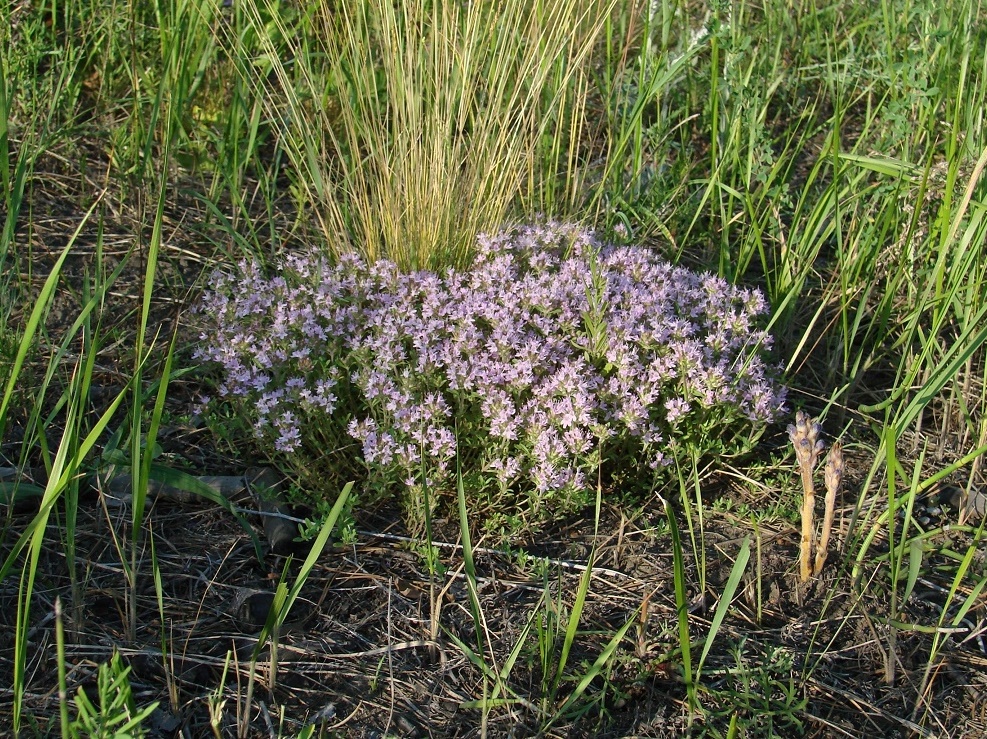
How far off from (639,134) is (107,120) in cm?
199

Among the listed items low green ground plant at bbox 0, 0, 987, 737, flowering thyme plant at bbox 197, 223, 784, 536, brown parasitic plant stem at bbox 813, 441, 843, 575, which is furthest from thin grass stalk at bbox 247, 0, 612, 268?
brown parasitic plant stem at bbox 813, 441, 843, 575

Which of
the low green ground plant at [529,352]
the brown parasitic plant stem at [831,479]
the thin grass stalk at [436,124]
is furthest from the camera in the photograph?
the thin grass stalk at [436,124]

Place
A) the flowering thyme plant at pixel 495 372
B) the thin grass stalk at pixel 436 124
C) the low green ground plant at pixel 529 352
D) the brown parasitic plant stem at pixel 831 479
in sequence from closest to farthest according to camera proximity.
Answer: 1. the low green ground plant at pixel 529 352
2. the brown parasitic plant stem at pixel 831 479
3. the flowering thyme plant at pixel 495 372
4. the thin grass stalk at pixel 436 124

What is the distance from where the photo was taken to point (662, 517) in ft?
8.47

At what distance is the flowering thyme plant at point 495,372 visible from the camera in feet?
7.89

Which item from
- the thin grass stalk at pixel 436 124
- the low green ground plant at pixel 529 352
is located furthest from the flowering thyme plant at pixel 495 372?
the thin grass stalk at pixel 436 124

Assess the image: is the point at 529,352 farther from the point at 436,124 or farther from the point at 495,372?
the point at 436,124

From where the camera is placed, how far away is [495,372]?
2.44 meters

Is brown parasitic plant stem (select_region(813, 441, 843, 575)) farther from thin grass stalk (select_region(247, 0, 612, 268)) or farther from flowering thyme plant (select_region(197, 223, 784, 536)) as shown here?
thin grass stalk (select_region(247, 0, 612, 268))

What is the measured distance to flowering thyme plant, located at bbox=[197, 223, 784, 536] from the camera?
7.89 feet

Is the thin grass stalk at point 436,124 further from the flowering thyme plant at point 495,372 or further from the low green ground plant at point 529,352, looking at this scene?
the flowering thyme plant at point 495,372

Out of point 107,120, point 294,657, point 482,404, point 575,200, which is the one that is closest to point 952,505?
point 482,404

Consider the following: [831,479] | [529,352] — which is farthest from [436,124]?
[831,479]

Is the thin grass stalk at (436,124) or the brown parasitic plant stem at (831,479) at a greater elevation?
the thin grass stalk at (436,124)
